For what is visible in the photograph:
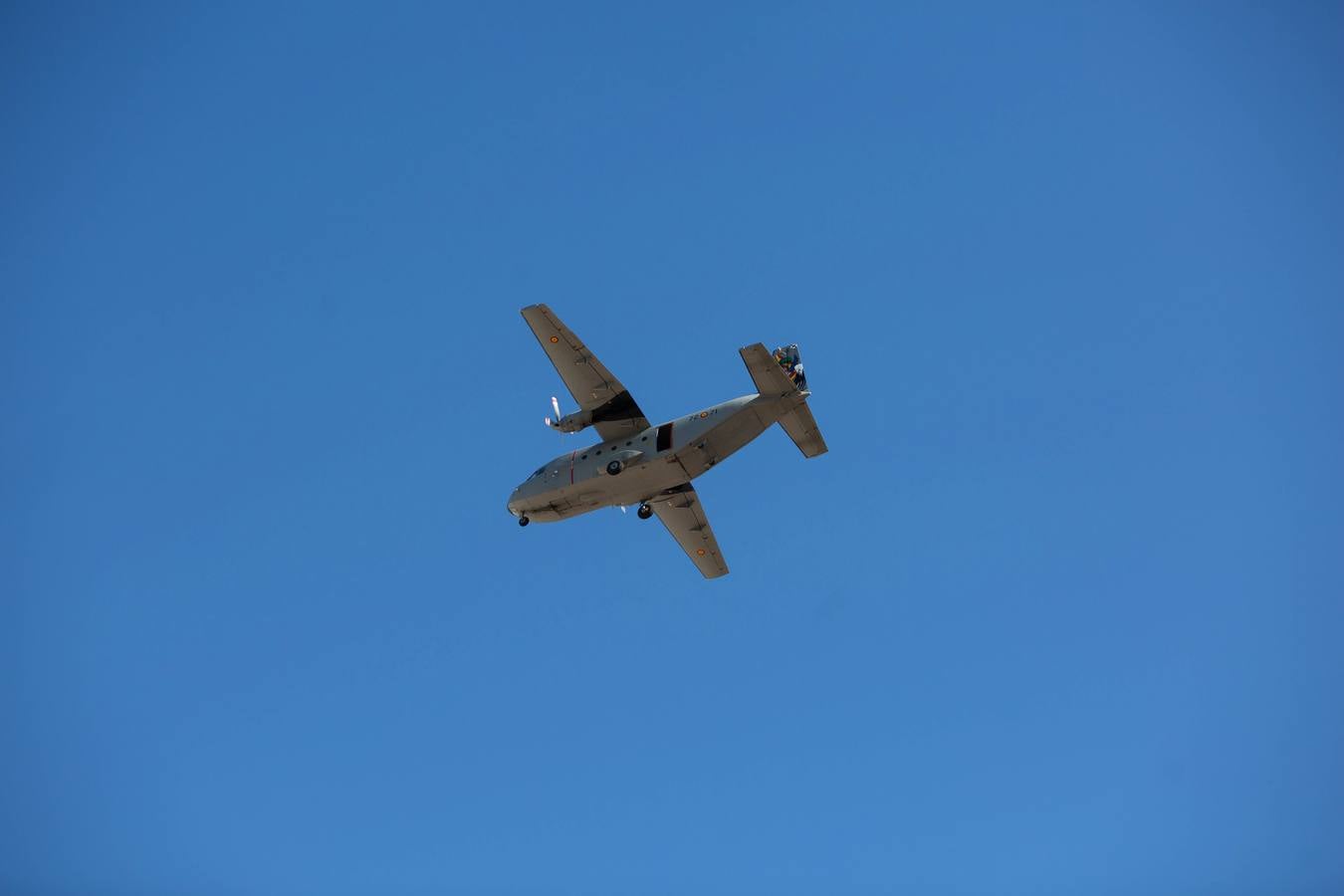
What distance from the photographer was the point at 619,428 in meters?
37.4

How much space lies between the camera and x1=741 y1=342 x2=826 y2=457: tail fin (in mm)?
34375

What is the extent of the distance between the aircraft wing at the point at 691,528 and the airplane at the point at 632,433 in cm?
32

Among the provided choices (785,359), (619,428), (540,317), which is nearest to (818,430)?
(785,359)

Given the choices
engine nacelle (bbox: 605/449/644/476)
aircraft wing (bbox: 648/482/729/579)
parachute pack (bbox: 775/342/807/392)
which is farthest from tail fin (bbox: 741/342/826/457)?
aircraft wing (bbox: 648/482/729/579)

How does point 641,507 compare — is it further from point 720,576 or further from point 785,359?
point 785,359

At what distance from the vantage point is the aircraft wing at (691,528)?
39.9 m

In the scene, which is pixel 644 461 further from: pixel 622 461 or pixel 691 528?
pixel 691 528

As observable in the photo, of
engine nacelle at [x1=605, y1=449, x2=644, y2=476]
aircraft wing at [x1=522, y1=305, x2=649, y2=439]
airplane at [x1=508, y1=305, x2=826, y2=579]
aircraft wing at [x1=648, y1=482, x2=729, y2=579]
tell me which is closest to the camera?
airplane at [x1=508, y1=305, x2=826, y2=579]

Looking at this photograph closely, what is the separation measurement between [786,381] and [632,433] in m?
5.32

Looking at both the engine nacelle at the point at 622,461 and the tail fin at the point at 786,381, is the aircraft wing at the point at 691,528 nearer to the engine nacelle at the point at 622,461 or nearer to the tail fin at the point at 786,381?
the engine nacelle at the point at 622,461

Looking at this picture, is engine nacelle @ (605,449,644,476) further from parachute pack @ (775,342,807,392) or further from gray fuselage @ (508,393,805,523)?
parachute pack @ (775,342,807,392)

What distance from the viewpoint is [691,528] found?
135 feet

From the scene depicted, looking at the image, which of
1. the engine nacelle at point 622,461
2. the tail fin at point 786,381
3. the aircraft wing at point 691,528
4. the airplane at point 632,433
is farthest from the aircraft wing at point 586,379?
the tail fin at point 786,381

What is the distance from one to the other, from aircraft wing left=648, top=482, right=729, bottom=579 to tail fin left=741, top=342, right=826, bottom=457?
470cm
